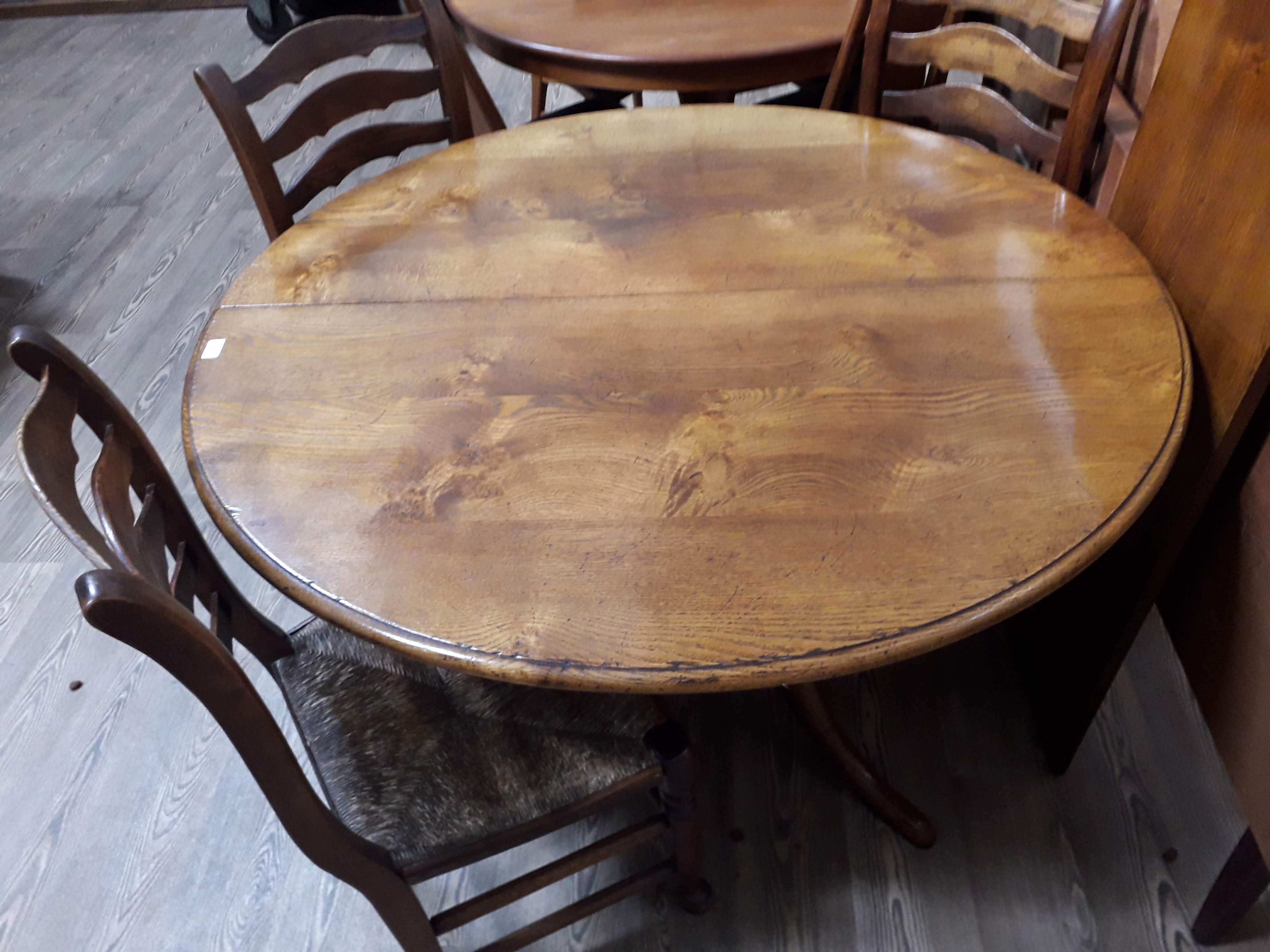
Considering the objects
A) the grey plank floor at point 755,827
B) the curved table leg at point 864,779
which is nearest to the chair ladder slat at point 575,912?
the grey plank floor at point 755,827

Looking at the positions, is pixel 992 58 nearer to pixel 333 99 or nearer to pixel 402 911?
pixel 333 99

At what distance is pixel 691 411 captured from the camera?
0.93 m

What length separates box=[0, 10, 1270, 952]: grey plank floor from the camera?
1.26 metres

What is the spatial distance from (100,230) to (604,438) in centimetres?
270

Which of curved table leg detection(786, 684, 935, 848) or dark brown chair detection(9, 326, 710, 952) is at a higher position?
dark brown chair detection(9, 326, 710, 952)

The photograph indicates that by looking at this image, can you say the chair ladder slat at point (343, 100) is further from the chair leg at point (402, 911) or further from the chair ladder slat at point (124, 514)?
the chair leg at point (402, 911)

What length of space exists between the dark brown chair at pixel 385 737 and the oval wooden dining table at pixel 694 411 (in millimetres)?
102

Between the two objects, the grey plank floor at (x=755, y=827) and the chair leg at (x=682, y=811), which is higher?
the chair leg at (x=682, y=811)

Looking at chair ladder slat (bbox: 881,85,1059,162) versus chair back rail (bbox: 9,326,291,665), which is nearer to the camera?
chair back rail (bbox: 9,326,291,665)

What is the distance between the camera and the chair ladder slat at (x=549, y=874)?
1.04 meters

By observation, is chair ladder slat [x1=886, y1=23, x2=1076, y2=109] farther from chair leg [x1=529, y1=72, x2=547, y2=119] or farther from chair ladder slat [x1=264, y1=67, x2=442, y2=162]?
chair leg [x1=529, y1=72, x2=547, y2=119]

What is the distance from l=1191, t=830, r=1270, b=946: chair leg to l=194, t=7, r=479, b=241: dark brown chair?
161 cm

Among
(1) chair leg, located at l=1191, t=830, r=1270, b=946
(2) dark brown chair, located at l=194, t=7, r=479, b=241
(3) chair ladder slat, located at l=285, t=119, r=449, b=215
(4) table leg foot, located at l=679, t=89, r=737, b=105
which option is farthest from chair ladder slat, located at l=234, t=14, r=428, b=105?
(1) chair leg, located at l=1191, t=830, r=1270, b=946

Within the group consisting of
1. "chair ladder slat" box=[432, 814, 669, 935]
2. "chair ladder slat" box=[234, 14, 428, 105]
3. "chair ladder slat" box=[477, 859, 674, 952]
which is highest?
"chair ladder slat" box=[234, 14, 428, 105]
